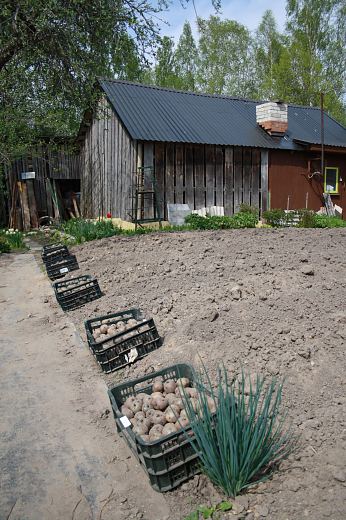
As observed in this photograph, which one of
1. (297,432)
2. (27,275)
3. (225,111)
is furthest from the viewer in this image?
(225,111)

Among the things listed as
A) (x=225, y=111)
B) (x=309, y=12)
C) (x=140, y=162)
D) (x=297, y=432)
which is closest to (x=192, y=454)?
(x=297, y=432)

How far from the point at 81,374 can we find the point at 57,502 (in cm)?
177

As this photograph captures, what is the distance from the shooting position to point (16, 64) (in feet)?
25.0

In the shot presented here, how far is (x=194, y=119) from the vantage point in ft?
48.7

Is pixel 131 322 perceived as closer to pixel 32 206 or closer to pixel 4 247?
pixel 4 247

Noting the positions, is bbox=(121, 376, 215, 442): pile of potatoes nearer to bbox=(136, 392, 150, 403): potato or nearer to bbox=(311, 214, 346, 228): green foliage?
bbox=(136, 392, 150, 403): potato

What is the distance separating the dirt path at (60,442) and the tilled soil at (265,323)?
0.24 meters

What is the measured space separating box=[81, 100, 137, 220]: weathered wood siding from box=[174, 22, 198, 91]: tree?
1888 centimetres

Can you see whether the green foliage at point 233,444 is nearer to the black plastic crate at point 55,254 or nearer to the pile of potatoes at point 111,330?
the pile of potatoes at point 111,330

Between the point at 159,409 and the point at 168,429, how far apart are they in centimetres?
27

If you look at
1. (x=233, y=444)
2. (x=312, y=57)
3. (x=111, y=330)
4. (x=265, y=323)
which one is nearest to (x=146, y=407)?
(x=233, y=444)

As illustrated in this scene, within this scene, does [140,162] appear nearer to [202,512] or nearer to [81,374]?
[81,374]

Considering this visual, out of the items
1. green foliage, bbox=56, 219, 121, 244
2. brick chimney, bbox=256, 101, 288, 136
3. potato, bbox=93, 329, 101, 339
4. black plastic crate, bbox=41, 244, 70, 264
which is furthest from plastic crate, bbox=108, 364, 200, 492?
brick chimney, bbox=256, 101, 288, 136

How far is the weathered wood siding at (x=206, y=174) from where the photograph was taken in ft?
43.8
